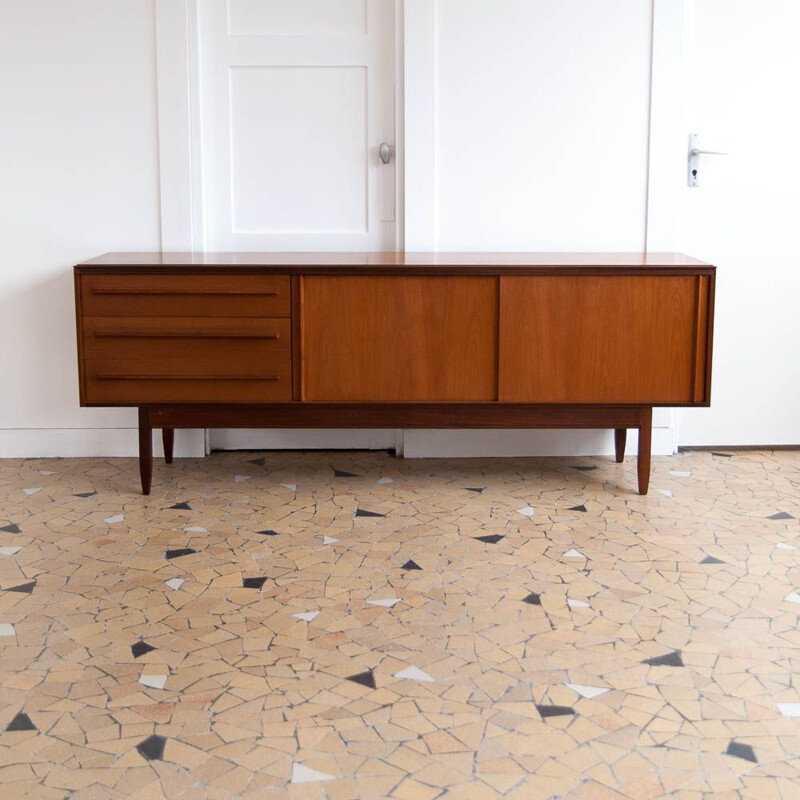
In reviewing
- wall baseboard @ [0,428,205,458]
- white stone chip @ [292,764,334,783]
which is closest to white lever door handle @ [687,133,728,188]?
wall baseboard @ [0,428,205,458]

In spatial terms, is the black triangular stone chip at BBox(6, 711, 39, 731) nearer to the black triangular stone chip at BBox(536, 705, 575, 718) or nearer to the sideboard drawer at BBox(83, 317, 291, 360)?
the black triangular stone chip at BBox(536, 705, 575, 718)

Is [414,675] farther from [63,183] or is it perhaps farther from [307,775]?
[63,183]

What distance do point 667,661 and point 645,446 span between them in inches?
50.9

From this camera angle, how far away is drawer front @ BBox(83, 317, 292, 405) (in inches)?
141

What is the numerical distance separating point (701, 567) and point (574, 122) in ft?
5.94

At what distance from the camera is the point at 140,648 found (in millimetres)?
2557

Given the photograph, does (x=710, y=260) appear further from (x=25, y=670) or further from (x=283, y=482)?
(x=25, y=670)

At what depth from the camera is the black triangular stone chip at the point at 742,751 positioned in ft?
6.83

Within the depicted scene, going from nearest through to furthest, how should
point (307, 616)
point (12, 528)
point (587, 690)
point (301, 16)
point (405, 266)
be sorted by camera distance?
point (587, 690) < point (307, 616) < point (12, 528) < point (405, 266) < point (301, 16)

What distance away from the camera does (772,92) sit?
410cm

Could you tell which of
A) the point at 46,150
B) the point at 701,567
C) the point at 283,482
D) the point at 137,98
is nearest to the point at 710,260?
the point at 701,567

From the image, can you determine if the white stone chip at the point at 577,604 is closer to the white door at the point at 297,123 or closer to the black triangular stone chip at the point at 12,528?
the black triangular stone chip at the point at 12,528

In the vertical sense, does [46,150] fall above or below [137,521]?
above

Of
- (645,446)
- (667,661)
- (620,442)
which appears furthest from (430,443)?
(667,661)
